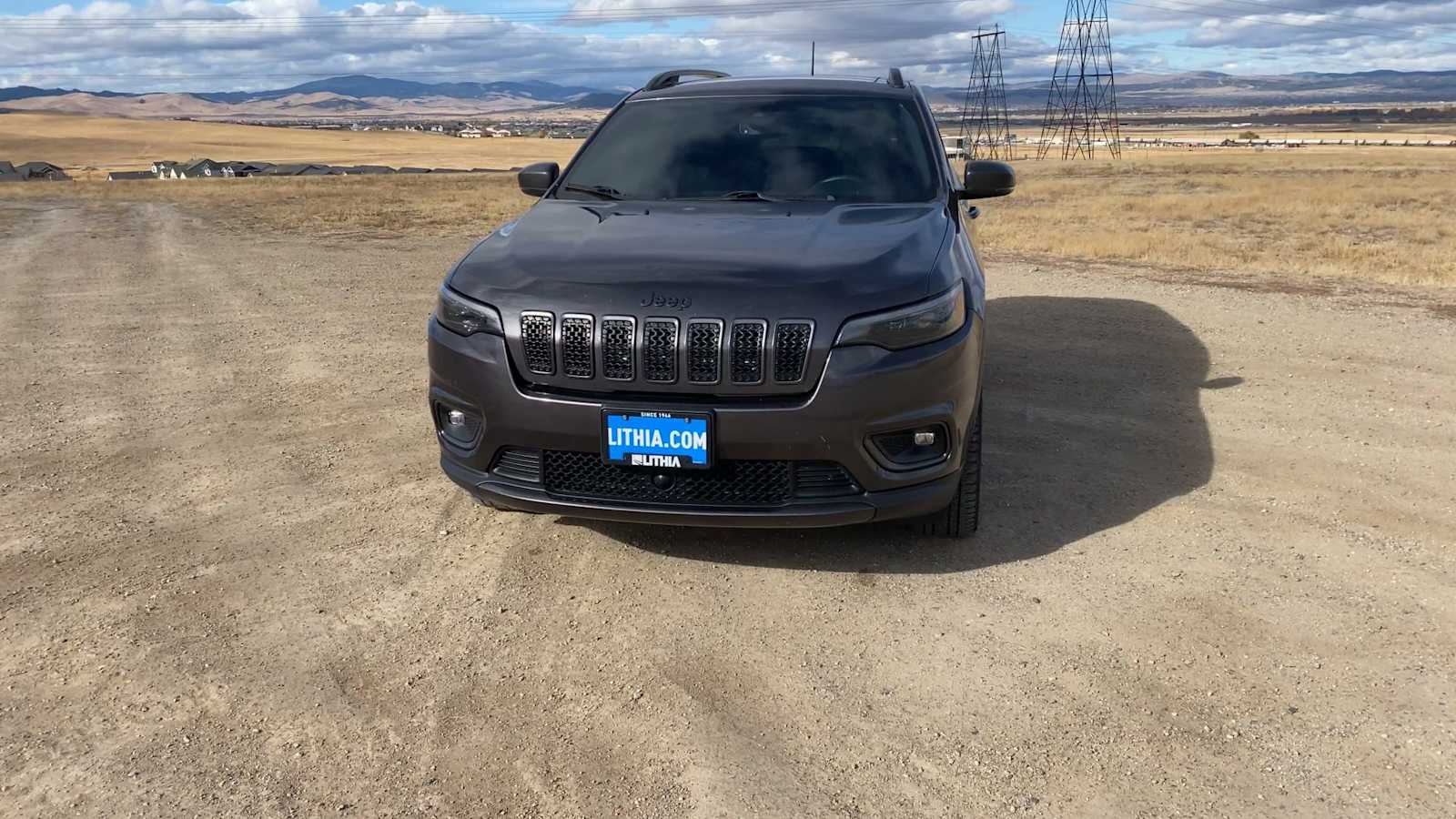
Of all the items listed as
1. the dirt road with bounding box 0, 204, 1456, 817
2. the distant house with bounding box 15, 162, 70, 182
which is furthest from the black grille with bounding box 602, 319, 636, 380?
the distant house with bounding box 15, 162, 70, 182

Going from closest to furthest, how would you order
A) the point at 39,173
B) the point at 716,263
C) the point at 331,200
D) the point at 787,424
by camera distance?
the point at 787,424, the point at 716,263, the point at 331,200, the point at 39,173

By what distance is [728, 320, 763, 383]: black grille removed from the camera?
3.38 m

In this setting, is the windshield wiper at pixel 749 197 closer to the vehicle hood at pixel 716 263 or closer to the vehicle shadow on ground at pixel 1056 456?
the vehicle hood at pixel 716 263

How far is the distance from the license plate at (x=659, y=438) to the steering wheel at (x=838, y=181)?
5.68 feet

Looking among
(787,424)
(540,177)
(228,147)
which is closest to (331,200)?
(540,177)

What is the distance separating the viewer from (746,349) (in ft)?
11.1

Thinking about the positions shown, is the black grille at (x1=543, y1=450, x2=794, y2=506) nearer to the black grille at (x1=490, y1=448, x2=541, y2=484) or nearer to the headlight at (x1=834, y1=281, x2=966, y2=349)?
the black grille at (x1=490, y1=448, x2=541, y2=484)

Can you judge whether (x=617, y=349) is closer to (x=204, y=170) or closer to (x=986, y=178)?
(x=986, y=178)

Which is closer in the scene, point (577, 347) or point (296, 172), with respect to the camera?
point (577, 347)

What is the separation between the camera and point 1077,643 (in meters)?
3.34

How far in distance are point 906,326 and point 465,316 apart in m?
1.52

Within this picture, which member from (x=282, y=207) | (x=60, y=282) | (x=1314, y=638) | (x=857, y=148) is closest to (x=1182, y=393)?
(x=857, y=148)

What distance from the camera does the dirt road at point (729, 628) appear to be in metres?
2.66

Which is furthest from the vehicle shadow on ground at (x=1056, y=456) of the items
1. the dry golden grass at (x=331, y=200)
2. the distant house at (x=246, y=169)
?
the distant house at (x=246, y=169)
